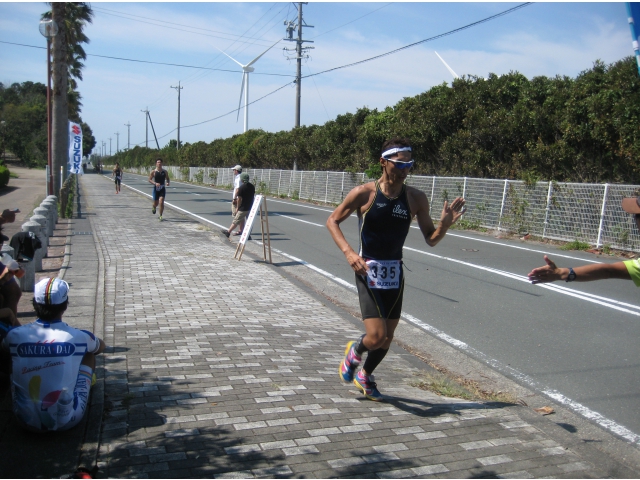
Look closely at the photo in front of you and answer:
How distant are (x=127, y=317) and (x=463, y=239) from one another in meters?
11.5

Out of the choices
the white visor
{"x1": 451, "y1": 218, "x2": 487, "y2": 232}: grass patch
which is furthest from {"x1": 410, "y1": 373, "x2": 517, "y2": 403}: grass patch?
{"x1": 451, "y1": 218, "x2": 487, "y2": 232}: grass patch

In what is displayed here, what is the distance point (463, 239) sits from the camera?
54.7 feet

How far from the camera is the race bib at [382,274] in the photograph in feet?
14.7

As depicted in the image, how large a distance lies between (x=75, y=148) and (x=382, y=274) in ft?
74.1

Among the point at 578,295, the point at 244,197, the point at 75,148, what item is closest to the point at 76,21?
the point at 75,148

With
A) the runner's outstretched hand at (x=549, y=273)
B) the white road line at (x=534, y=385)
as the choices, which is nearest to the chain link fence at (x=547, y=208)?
the white road line at (x=534, y=385)

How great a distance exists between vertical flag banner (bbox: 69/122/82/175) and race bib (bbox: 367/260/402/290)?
22116mm

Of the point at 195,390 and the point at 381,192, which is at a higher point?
the point at 381,192

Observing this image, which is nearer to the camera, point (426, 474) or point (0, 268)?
point (426, 474)

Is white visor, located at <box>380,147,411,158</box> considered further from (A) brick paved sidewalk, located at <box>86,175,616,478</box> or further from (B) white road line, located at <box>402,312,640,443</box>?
(B) white road line, located at <box>402,312,640,443</box>

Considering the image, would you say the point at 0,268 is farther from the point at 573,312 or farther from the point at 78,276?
the point at 573,312

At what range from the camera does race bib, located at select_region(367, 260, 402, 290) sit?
14.7 ft

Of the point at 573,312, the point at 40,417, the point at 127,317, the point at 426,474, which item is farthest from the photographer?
the point at 573,312

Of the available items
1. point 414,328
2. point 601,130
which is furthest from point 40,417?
point 601,130
